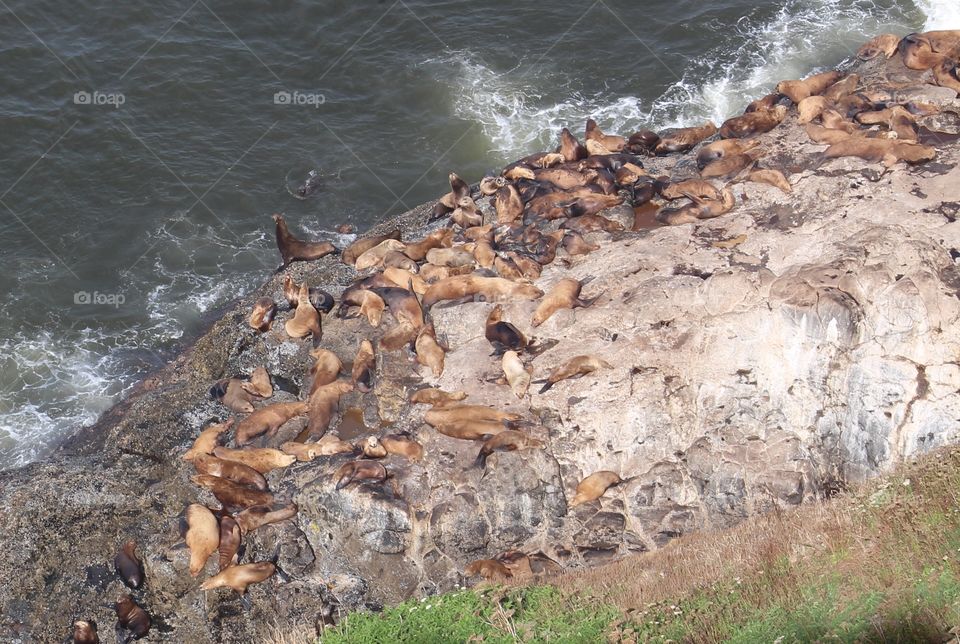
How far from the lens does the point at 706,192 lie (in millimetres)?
13406

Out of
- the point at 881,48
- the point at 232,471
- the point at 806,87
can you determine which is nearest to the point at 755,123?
the point at 806,87

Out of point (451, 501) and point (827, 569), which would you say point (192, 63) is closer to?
point (451, 501)

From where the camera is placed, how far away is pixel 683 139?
53.3ft

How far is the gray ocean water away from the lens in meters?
17.7

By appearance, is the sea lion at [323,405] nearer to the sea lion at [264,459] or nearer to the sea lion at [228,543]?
the sea lion at [264,459]

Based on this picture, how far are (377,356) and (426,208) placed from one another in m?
5.14

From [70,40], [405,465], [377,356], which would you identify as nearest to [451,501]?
[405,465]

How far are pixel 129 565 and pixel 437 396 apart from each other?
3906 millimetres

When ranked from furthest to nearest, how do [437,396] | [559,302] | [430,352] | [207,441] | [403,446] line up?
1. [207,441]
2. [430,352]
3. [559,302]
4. [437,396]
5. [403,446]

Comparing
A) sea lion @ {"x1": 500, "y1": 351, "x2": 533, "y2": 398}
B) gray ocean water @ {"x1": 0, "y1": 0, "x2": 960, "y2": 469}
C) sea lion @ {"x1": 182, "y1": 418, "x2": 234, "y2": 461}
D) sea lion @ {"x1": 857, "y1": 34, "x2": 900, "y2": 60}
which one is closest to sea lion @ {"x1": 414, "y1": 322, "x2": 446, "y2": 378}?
sea lion @ {"x1": 500, "y1": 351, "x2": 533, "y2": 398}

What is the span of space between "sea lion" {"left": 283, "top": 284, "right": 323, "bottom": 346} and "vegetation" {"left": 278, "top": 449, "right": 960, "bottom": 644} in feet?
14.6

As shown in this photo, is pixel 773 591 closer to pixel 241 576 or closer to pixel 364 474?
pixel 364 474

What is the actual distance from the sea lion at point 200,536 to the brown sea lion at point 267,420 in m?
1.16

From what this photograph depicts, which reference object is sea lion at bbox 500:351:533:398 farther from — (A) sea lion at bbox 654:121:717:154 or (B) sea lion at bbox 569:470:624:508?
(A) sea lion at bbox 654:121:717:154
